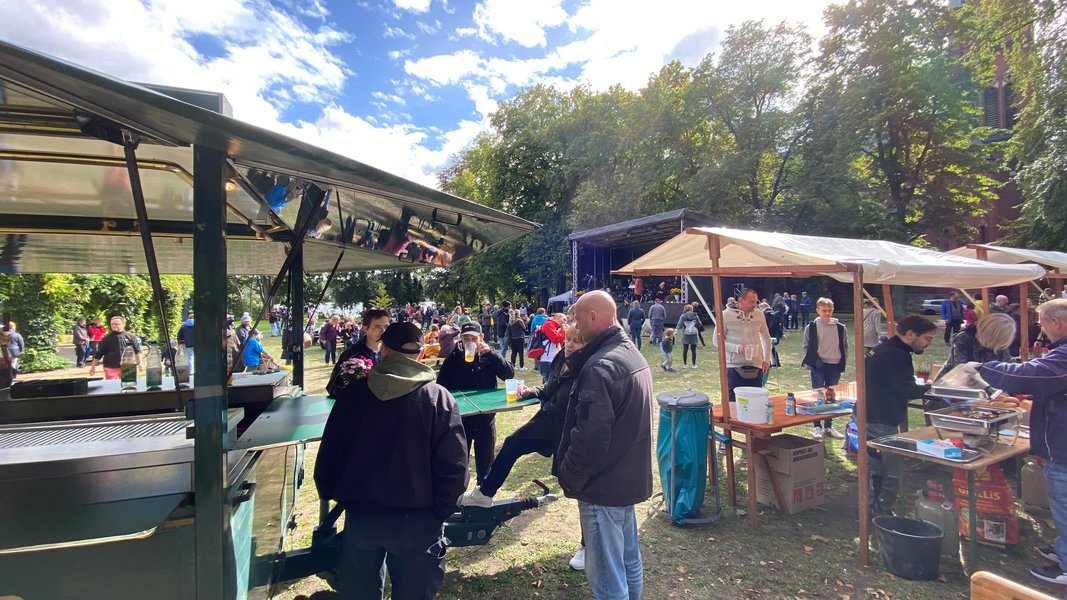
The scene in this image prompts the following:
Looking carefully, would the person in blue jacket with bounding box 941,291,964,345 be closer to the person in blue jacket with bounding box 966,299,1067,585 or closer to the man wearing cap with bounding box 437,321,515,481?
the person in blue jacket with bounding box 966,299,1067,585

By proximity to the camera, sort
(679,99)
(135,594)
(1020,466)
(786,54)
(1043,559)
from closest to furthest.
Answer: (135,594)
(1043,559)
(1020,466)
(786,54)
(679,99)

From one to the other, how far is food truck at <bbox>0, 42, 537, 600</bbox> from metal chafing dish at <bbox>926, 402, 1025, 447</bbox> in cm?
355

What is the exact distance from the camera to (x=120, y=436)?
2553mm

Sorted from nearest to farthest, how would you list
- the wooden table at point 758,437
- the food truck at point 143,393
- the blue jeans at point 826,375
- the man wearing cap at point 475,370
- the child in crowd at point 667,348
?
the food truck at point 143,393 < the wooden table at point 758,437 < the man wearing cap at point 475,370 < the blue jeans at point 826,375 < the child in crowd at point 667,348

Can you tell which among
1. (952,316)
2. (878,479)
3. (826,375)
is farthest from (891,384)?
(952,316)

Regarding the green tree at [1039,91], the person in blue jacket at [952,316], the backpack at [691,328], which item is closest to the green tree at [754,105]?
the green tree at [1039,91]

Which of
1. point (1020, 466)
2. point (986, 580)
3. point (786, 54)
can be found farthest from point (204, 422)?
point (786, 54)

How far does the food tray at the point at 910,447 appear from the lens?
3406 millimetres

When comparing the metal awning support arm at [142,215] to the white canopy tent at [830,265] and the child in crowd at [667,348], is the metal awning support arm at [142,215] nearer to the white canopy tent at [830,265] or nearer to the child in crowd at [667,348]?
the white canopy tent at [830,265]

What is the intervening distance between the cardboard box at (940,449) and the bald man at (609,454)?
2.39m

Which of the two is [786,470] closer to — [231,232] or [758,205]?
[231,232]

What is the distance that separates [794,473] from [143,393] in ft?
17.1

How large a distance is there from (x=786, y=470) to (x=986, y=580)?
3.03m

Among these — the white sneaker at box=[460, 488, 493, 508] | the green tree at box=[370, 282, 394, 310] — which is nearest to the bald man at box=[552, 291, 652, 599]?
the white sneaker at box=[460, 488, 493, 508]
